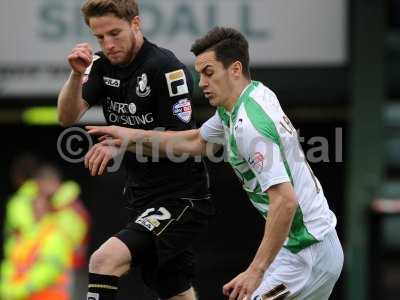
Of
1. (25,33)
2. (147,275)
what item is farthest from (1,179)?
(147,275)

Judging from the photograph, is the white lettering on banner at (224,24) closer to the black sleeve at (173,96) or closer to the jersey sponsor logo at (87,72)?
the jersey sponsor logo at (87,72)

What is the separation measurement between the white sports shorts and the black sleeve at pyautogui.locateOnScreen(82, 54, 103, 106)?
1441 mm

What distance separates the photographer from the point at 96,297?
5.86 metres

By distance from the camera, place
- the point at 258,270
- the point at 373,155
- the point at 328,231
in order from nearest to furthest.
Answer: the point at 258,270 → the point at 328,231 → the point at 373,155

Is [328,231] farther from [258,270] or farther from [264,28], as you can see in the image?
[264,28]

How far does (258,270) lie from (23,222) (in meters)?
6.00

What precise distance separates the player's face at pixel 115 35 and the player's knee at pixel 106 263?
3.37 ft

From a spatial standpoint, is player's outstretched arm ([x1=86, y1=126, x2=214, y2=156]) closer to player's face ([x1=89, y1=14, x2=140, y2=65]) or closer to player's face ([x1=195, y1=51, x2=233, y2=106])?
player's face ([x1=89, y1=14, x2=140, y2=65])

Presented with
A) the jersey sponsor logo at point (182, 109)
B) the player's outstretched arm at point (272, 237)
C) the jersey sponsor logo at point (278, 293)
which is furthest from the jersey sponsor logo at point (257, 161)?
the jersey sponsor logo at point (182, 109)

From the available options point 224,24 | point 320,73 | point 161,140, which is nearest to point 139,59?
point 161,140

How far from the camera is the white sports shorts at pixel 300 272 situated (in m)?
5.59

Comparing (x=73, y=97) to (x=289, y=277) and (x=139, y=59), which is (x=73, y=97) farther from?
(x=289, y=277)

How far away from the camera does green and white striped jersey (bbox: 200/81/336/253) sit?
527cm

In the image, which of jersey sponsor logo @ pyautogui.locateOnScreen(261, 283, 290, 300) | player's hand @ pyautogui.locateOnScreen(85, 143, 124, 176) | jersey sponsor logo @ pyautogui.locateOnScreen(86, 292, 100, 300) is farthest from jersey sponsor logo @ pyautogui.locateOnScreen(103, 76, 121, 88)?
jersey sponsor logo @ pyautogui.locateOnScreen(261, 283, 290, 300)
